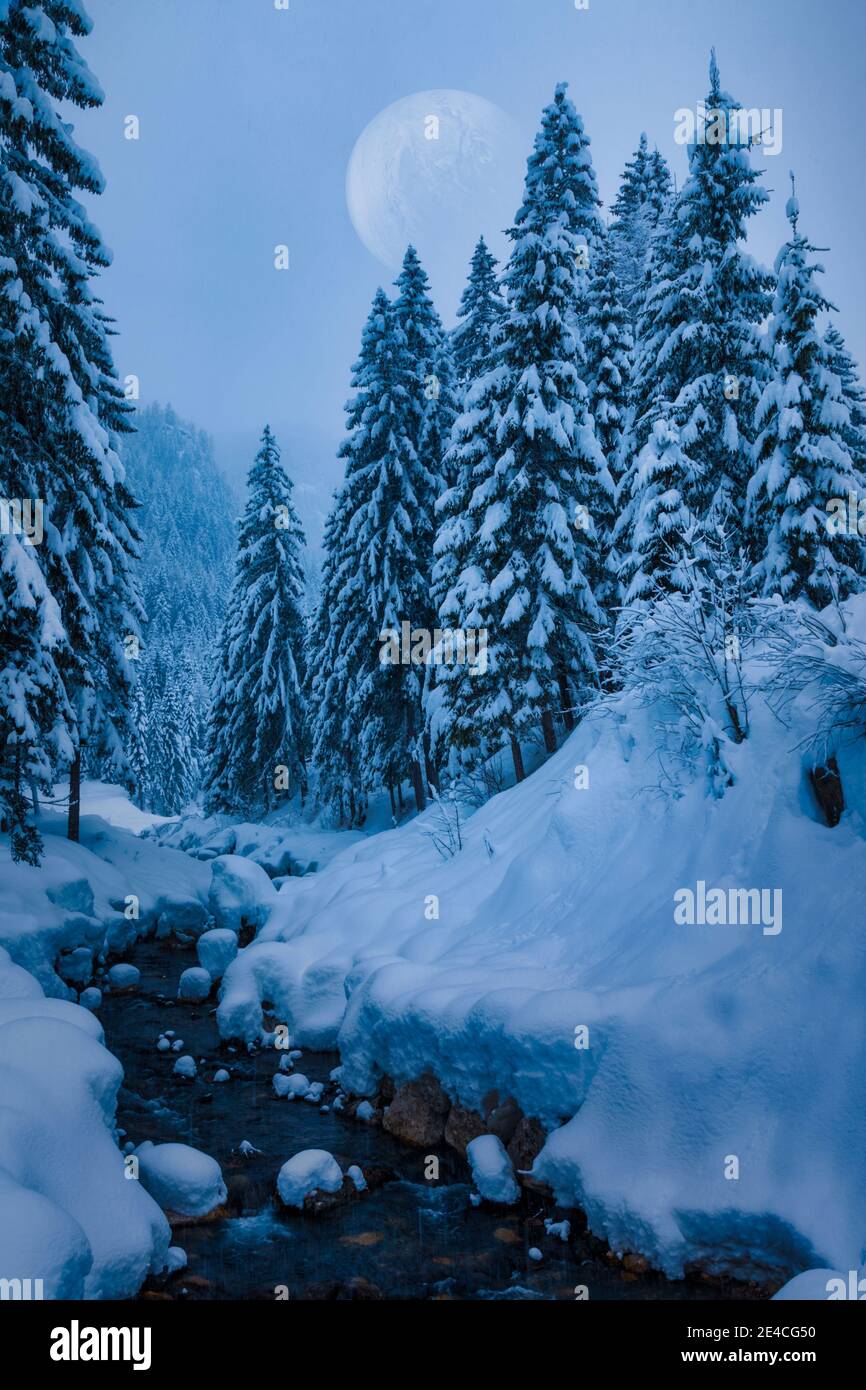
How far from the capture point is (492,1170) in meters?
6.56

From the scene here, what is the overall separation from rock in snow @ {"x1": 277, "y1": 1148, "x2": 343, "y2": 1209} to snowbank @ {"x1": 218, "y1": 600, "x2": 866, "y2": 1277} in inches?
54.0

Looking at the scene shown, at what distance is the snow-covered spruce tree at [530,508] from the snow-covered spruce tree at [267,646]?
44.7ft

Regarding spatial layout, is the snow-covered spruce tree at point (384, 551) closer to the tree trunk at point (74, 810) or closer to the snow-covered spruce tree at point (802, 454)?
the tree trunk at point (74, 810)

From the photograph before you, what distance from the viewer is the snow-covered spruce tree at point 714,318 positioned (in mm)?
16359

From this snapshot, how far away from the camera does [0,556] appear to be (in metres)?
9.76

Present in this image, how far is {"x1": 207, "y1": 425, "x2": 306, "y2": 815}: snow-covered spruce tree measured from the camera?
29641 mm

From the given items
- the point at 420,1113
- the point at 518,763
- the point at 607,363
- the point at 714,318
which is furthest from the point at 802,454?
the point at 420,1113

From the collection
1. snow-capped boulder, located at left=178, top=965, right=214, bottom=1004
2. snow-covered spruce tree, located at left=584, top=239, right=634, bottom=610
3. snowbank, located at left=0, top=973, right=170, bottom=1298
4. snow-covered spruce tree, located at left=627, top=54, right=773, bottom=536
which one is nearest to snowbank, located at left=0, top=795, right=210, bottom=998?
snow-capped boulder, located at left=178, top=965, right=214, bottom=1004

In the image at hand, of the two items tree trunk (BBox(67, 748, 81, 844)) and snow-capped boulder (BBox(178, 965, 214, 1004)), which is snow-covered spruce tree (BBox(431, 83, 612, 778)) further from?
tree trunk (BBox(67, 748, 81, 844))

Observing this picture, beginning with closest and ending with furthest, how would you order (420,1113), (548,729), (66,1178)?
(66,1178)
(420,1113)
(548,729)

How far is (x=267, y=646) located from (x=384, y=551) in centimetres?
1001

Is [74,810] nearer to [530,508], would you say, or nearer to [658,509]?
[530,508]

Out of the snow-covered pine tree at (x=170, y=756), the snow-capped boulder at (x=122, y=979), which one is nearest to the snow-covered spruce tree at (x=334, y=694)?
the snow-capped boulder at (x=122, y=979)
